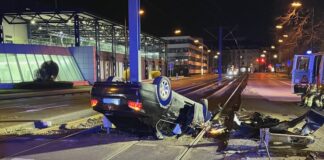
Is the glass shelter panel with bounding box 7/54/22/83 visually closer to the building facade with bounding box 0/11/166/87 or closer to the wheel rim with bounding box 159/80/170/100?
the building facade with bounding box 0/11/166/87

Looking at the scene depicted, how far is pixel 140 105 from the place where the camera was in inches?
330

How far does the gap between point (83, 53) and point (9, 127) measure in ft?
130

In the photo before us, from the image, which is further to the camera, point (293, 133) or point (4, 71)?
point (4, 71)

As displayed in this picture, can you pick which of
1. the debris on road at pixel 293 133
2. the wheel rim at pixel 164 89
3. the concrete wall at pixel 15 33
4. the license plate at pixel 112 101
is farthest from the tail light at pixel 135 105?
the concrete wall at pixel 15 33

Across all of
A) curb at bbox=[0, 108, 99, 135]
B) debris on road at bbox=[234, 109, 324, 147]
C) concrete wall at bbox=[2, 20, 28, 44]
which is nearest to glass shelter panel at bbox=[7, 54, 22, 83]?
concrete wall at bbox=[2, 20, 28, 44]

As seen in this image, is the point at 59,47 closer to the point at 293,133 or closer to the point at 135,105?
the point at 135,105

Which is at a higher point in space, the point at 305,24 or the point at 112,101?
the point at 305,24

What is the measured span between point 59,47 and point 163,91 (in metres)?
42.6

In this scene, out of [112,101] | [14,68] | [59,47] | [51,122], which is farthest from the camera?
[59,47]

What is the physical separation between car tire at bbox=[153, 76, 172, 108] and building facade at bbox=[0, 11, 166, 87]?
25634 millimetres

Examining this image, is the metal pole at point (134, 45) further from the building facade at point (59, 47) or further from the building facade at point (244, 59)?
the building facade at point (244, 59)

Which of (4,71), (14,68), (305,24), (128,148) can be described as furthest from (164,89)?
(14,68)

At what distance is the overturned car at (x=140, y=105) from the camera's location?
8477 mm

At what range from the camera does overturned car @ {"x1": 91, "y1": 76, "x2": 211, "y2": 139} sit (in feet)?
27.8
